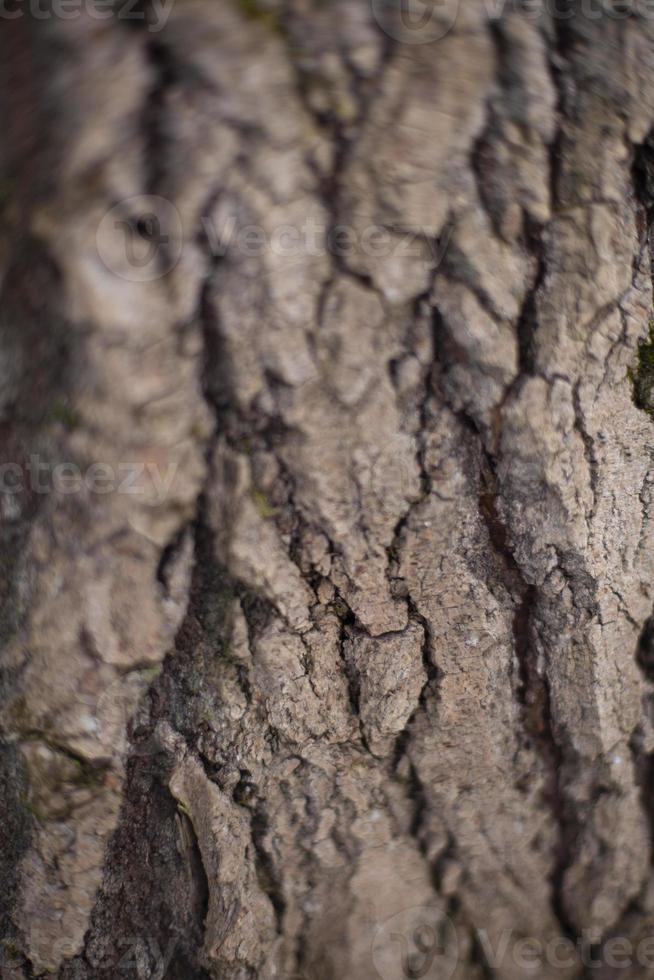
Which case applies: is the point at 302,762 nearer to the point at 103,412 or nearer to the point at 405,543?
the point at 405,543

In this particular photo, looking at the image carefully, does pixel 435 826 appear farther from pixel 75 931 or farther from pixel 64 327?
pixel 64 327

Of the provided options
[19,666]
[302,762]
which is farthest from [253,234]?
[302,762]

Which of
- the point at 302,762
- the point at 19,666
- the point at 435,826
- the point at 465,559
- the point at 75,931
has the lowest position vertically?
the point at 75,931

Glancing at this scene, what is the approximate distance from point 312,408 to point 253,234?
0.85 ft

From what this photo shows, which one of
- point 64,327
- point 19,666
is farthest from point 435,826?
point 64,327

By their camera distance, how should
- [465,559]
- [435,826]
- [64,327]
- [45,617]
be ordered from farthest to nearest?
[435,826] < [465,559] < [45,617] < [64,327]

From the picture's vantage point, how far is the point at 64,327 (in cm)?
102

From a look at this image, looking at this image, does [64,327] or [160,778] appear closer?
[64,327]

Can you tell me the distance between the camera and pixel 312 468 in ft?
3.73

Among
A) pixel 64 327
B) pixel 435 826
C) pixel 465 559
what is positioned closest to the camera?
pixel 64 327

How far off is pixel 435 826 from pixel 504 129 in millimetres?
1234

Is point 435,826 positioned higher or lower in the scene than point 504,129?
lower

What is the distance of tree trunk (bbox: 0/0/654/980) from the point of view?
1.00 meters

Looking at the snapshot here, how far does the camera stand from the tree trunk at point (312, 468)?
3.30 ft
